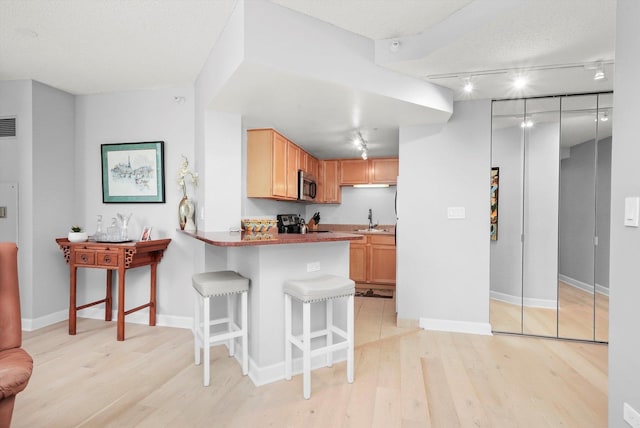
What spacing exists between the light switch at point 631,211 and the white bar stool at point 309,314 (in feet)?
4.78

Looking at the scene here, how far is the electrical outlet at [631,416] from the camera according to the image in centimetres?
129

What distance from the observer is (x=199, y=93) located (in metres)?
3.06

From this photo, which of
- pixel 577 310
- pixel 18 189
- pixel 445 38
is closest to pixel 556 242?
pixel 577 310

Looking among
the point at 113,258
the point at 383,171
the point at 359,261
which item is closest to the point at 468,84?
the point at 383,171

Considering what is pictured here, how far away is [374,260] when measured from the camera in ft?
17.0

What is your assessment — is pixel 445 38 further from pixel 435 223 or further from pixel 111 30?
pixel 111 30

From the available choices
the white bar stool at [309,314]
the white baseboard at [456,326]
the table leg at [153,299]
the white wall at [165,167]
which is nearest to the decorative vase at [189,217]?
the white wall at [165,167]

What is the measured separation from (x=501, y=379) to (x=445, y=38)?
7.92 ft

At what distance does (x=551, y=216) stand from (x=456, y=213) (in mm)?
840

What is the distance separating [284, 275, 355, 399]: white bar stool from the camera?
2.06 metres

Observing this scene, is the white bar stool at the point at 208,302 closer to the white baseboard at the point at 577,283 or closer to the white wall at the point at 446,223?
the white wall at the point at 446,223

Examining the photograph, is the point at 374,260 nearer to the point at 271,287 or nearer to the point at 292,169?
the point at 292,169

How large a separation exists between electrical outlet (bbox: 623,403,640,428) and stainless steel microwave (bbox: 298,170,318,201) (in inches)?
139

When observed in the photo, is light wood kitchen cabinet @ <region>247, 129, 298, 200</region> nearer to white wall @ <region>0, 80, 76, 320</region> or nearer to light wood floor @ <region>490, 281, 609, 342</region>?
white wall @ <region>0, 80, 76, 320</region>
